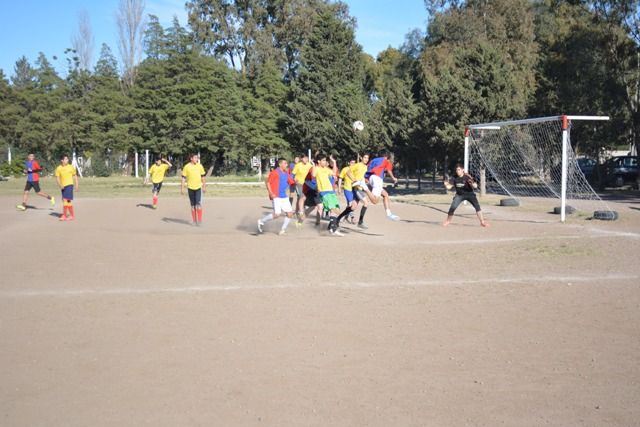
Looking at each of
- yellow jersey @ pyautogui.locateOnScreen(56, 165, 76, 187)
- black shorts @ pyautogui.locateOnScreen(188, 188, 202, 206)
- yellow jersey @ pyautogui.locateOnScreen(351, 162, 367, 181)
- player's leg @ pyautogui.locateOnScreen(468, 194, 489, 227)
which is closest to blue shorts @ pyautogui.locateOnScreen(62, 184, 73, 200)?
yellow jersey @ pyautogui.locateOnScreen(56, 165, 76, 187)

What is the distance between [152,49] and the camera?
60.8m

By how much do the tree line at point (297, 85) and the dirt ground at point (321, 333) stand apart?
68.9 feet

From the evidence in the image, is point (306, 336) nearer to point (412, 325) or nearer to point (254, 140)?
point (412, 325)

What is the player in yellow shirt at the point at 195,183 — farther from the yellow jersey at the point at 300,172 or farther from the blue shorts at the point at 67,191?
the blue shorts at the point at 67,191

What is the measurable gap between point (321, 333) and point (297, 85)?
4872 cm

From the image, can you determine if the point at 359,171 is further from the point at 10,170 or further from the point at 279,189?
the point at 10,170

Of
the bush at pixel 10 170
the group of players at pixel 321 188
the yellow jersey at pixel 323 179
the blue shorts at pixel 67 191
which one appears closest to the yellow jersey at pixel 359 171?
the group of players at pixel 321 188

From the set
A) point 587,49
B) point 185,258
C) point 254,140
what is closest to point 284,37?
point 254,140

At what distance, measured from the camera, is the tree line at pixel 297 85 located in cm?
3356

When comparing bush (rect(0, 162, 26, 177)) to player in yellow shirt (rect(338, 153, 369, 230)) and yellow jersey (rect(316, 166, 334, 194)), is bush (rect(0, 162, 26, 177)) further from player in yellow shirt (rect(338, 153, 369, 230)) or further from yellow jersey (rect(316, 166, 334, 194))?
yellow jersey (rect(316, 166, 334, 194))

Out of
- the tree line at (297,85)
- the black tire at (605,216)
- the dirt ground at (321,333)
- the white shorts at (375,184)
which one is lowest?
the dirt ground at (321,333)

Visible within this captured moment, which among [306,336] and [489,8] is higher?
[489,8]

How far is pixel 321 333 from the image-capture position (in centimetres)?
707

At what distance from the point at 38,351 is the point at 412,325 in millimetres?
3928
